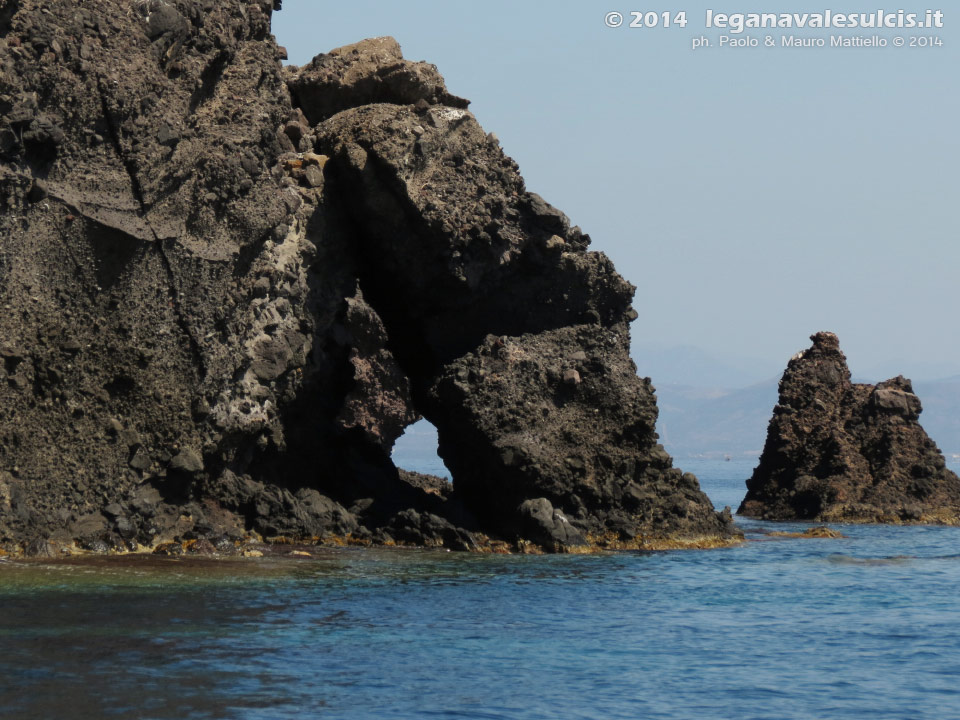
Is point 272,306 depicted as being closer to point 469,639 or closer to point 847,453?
point 469,639

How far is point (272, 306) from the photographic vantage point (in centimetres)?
3036

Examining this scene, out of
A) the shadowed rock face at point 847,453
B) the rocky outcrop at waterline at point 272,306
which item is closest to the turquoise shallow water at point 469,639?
the rocky outcrop at waterline at point 272,306

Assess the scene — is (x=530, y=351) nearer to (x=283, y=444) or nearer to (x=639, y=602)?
(x=283, y=444)

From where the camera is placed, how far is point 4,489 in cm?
2641

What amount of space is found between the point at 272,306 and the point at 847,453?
28.8 metres

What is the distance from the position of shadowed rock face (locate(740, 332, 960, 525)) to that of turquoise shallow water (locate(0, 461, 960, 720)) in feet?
66.0

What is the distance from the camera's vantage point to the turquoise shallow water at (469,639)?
16141 millimetres

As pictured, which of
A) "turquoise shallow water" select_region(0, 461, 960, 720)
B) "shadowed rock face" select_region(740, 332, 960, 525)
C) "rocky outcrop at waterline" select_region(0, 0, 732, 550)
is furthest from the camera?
"shadowed rock face" select_region(740, 332, 960, 525)

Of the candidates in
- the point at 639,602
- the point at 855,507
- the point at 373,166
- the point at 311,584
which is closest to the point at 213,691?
the point at 311,584

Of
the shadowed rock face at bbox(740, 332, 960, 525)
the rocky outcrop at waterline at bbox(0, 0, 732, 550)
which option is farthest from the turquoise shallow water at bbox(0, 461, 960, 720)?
the shadowed rock face at bbox(740, 332, 960, 525)

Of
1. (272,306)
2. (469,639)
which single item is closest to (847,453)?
(272,306)

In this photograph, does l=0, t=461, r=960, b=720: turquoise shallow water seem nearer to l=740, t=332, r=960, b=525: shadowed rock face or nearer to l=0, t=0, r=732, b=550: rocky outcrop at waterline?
l=0, t=0, r=732, b=550: rocky outcrop at waterline

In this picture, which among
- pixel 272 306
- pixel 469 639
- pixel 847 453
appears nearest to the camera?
pixel 469 639

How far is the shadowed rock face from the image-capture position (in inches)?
1982
